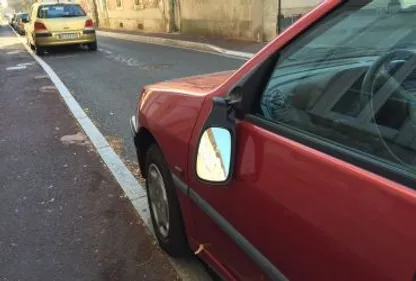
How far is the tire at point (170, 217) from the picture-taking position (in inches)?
115

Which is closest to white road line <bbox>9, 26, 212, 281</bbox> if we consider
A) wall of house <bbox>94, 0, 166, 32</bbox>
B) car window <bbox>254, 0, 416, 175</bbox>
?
car window <bbox>254, 0, 416, 175</bbox>

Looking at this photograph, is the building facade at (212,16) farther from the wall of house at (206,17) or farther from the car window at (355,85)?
the car window at (355,85)

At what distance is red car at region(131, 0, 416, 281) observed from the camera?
4.66 ft

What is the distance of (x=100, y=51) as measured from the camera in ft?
58.4

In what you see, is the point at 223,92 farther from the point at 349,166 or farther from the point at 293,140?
the point at 349,166

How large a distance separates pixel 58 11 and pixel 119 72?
677cm

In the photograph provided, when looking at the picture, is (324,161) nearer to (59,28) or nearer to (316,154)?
(316,154)

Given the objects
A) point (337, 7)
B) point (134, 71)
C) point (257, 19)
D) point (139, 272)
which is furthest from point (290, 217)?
point (257, 19)

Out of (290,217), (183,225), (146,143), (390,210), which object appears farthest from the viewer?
(146,143)

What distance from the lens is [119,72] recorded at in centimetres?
1202

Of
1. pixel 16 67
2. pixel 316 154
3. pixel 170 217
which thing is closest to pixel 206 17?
pixel 16 67

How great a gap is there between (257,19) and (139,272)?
1388 centimetres

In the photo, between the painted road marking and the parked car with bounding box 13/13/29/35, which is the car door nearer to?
the painted road marking

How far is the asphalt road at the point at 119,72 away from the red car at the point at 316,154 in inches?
129
